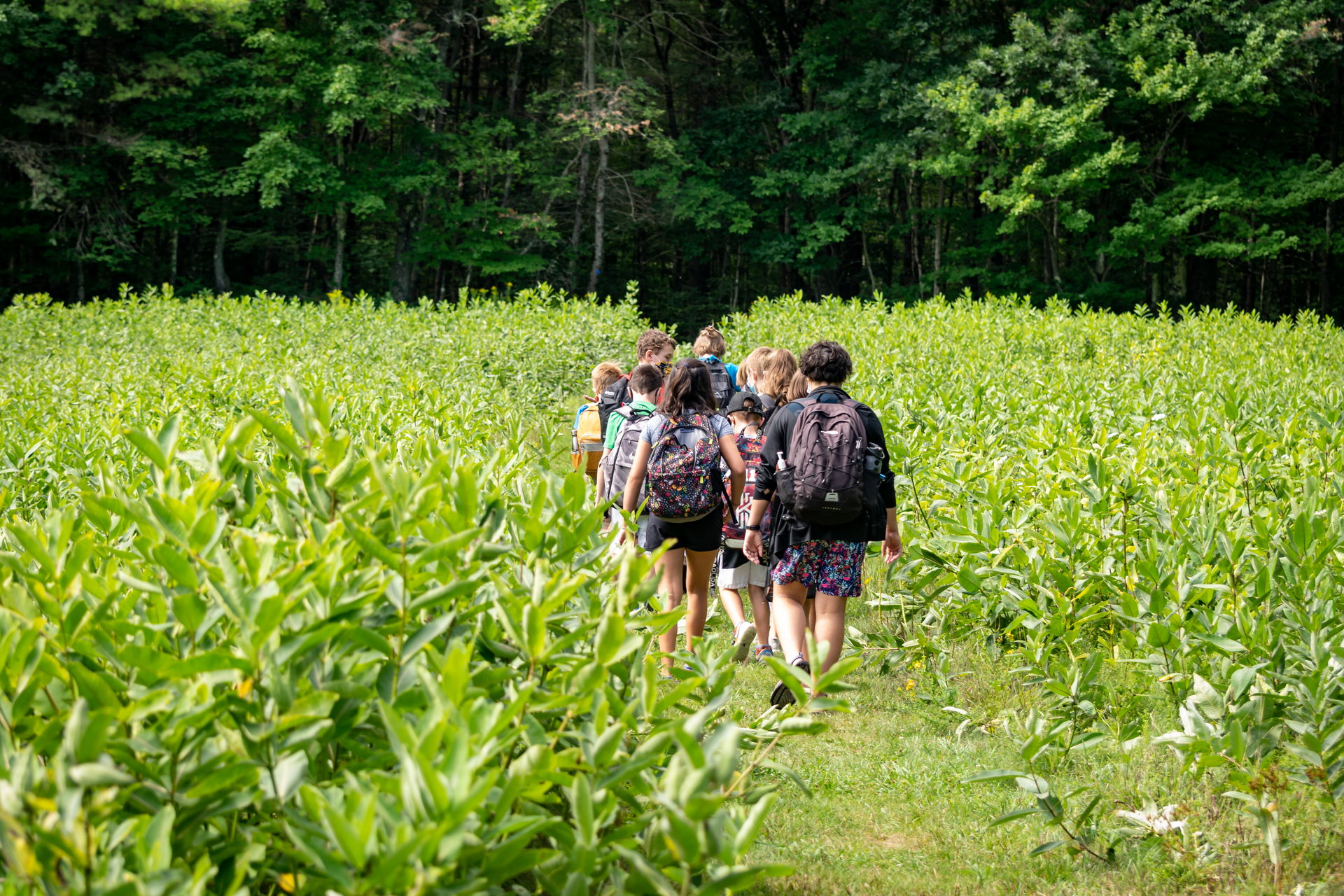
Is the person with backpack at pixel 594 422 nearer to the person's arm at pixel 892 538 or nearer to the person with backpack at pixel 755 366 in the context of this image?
the person with backpack at pixel 755 366

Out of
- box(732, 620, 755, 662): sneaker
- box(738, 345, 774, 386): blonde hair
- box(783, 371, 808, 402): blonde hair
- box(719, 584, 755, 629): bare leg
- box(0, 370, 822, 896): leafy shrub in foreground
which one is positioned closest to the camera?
box(0, 370, 822, 896): leafy shrub in foreground

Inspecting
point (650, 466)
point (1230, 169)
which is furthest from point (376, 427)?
point (1230, 169)

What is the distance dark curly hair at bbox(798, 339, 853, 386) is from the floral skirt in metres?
0.85

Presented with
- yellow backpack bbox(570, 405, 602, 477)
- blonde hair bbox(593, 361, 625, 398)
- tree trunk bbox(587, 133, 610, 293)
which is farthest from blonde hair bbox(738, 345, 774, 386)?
tree trunk bbox(587, 133, 610, 293)

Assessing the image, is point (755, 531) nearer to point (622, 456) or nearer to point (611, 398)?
point (622, 456)

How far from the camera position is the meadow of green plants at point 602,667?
159cm

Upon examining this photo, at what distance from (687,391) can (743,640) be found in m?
2.06

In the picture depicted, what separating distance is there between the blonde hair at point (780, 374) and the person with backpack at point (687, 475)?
1.89 feet

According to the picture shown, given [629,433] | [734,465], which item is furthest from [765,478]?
[629,433]

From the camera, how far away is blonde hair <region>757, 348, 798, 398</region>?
600 cm

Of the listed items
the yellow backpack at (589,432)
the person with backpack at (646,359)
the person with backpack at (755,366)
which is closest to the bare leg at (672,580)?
the person with backpack at (755,366)

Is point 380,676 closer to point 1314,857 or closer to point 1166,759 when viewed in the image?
point 1314,857

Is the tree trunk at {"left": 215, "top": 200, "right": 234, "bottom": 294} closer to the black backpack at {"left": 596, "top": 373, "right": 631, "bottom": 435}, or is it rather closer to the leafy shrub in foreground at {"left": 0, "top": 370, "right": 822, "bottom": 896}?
the black backpack at {"left": 596, "top": 373, "right": 631, "bottom": 435}

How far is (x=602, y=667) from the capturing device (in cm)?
181
